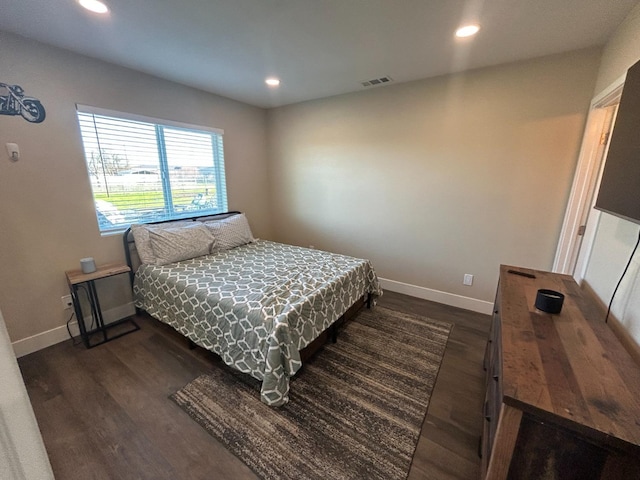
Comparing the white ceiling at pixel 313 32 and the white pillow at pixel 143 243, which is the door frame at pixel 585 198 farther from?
the white pillow at pixel 143 243

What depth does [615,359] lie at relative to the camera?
97 centimetres

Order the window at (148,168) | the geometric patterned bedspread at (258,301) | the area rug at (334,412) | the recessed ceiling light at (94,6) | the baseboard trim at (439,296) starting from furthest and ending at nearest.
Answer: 1. the baseboard trim at (439,296)
2. the window at (148,168)
3. the geometric patterned bedspread at (258,301)
4. the recessed ceiling light at (94,6)
5. the area rug at (334,412)

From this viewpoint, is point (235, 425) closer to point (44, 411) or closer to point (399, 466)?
point (399, 466)

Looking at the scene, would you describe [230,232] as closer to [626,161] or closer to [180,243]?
[180,243]

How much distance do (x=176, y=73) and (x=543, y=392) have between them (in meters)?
3.52

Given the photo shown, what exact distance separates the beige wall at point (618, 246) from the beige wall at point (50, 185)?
3.74 meters

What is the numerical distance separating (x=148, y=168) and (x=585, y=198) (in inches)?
162

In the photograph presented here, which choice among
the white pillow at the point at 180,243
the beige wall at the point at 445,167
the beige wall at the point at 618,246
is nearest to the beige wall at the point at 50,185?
the white pillow at the point at 180,243

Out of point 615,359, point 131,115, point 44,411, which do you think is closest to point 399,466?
point 615,359

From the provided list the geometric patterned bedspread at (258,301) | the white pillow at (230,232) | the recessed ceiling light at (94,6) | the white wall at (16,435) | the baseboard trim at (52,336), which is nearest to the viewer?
the white wall at (16,435)

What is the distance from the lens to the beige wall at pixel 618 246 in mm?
1168

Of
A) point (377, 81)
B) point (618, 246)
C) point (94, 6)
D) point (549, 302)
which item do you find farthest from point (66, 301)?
point (618, 246)

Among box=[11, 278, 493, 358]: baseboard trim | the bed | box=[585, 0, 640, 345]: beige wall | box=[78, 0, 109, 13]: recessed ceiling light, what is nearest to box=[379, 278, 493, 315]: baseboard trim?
box=[11, 278, 493, 358]: baseboard trim

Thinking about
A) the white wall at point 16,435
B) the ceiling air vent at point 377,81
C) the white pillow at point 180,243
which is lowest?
the white pillow at point 180,243
